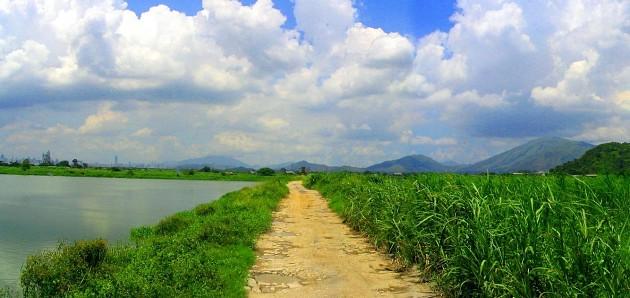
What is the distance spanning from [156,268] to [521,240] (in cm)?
660

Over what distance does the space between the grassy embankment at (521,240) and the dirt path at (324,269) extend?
639mm

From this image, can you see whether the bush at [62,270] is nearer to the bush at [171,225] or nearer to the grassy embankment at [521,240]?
the bush at [171,225]

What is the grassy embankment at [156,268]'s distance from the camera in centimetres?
795

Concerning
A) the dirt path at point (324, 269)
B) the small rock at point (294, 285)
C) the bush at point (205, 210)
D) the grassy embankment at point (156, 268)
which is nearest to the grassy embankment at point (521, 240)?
the dirt path at point (324, 269)

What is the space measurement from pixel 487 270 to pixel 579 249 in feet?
4.95

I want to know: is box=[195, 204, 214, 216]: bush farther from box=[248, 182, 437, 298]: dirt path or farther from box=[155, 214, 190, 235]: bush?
box=[248, 182, 437, 298]: dirt path

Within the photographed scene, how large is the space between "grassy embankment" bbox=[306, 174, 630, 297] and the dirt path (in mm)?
639

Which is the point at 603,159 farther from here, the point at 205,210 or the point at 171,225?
the point at 171,225

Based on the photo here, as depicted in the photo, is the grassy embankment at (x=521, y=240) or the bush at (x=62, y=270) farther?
the bush at (x=62, y=270)

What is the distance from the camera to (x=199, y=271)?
8.71 meters

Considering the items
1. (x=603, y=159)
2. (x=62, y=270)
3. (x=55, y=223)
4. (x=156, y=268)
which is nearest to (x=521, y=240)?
(x=156, y=268)

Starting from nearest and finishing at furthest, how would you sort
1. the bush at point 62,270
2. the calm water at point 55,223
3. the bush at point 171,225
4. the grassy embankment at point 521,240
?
the grassy embankment at point 521,240
the bush at point 62,270
the calm water at point 55,223
the bush at point 171,225

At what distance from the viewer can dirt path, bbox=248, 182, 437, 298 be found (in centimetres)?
848

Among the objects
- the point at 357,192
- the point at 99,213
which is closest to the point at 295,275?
the point at 357,192
